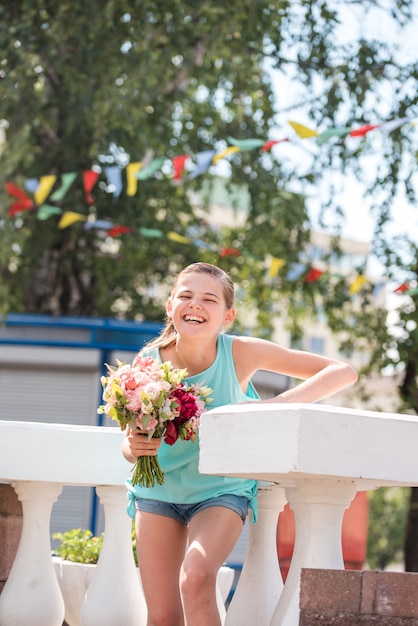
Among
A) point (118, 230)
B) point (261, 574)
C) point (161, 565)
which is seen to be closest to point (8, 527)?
point (161, 565)

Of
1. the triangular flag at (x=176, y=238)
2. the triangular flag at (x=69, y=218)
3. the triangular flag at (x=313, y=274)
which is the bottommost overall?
the triangular flag at (x=313, y=274)

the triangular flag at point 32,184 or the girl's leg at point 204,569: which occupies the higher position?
the triangular flag at point 32,184

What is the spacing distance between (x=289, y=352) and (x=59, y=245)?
12.7 m

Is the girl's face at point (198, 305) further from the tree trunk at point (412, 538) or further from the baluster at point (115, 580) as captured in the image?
the tree trunk at point (412, 538)

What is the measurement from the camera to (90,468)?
4398 millimetres

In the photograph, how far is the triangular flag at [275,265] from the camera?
49.6 ft

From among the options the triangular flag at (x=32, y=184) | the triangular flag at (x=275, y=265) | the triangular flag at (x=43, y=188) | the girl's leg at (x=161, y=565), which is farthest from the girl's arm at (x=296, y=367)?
the triangular flag at (x=275, y=265)

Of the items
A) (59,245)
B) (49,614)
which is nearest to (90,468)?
(49,614)

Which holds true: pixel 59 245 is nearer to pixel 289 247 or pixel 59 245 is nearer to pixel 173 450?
pixel 289 247


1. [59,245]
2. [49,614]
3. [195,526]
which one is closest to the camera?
[195,526]

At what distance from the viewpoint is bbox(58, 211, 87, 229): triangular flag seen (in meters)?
14.4

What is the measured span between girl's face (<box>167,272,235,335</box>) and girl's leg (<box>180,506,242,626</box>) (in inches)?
28.4

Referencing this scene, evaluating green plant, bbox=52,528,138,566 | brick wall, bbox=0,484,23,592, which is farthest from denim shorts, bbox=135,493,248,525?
green plant, bbox=52,528,138,566

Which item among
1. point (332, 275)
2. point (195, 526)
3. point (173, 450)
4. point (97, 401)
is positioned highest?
point (332, 275)
